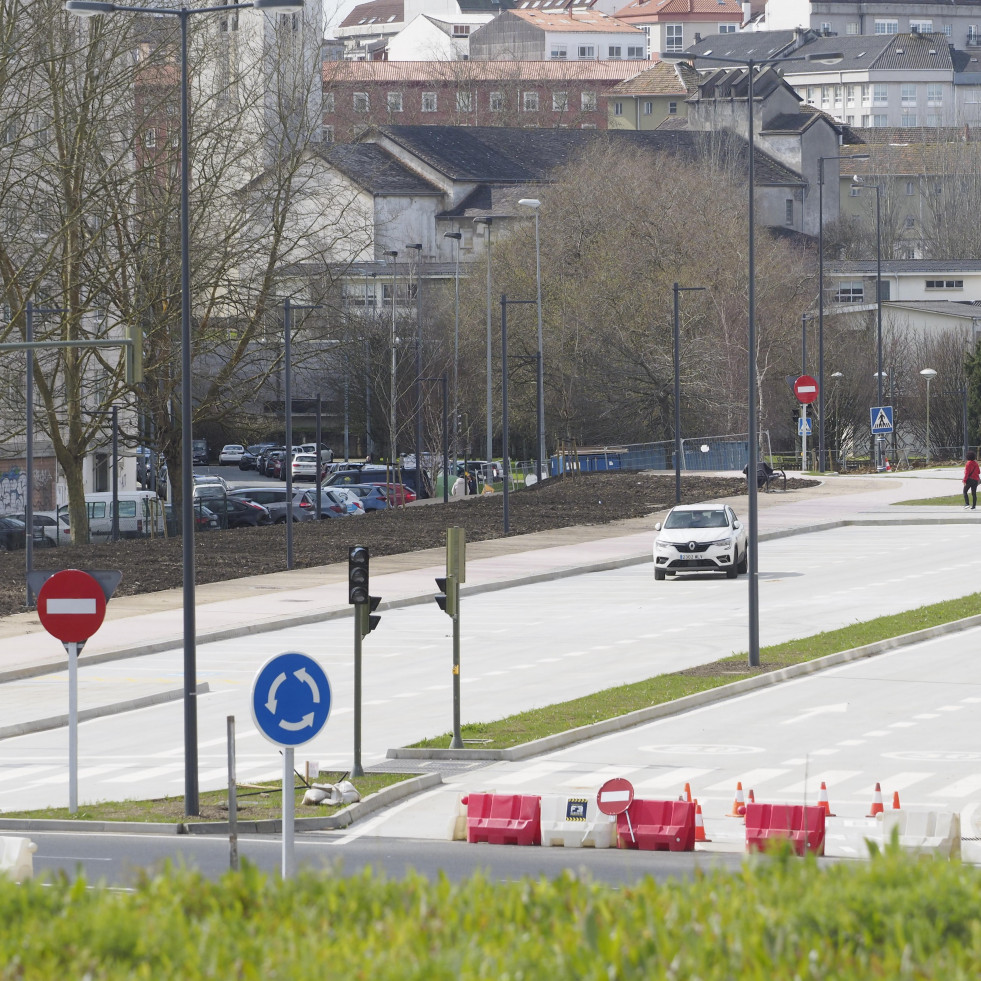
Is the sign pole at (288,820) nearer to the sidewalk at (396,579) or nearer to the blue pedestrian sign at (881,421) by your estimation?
the sidewalk at (396,579)

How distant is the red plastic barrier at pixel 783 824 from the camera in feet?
46.9

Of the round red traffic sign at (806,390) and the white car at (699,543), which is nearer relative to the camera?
the white car at (699,543)

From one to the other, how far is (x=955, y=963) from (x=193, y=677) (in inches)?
486

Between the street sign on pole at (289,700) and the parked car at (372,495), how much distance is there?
5063 cm

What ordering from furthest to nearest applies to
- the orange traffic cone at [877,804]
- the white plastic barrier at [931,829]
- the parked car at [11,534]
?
the parked car at [11,534] → the orange traffic cone at [877,804] → the white plastic barrier at [931,829]

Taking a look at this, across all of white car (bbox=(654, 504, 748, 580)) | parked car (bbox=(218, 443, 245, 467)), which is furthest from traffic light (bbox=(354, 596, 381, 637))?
parked car (bbox=(218, 443, 245, 467))

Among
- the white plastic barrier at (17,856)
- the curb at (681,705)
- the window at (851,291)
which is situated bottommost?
the curb at (681,705)

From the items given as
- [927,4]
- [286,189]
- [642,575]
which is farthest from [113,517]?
[927,4]

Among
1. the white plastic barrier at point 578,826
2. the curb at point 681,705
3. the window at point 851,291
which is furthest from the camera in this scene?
the window at point 851,291

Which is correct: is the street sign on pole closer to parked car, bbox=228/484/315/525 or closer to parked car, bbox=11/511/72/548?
parked car, bbox=11/511/72/548

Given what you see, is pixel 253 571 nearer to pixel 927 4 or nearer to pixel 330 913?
pixel 330 913

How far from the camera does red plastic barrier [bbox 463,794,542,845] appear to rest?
15484 mm

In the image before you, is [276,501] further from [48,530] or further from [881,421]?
[881,421]

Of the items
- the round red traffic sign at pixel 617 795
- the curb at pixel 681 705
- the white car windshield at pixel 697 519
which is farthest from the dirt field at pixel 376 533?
the round red traffic sign at pixel 617 795
